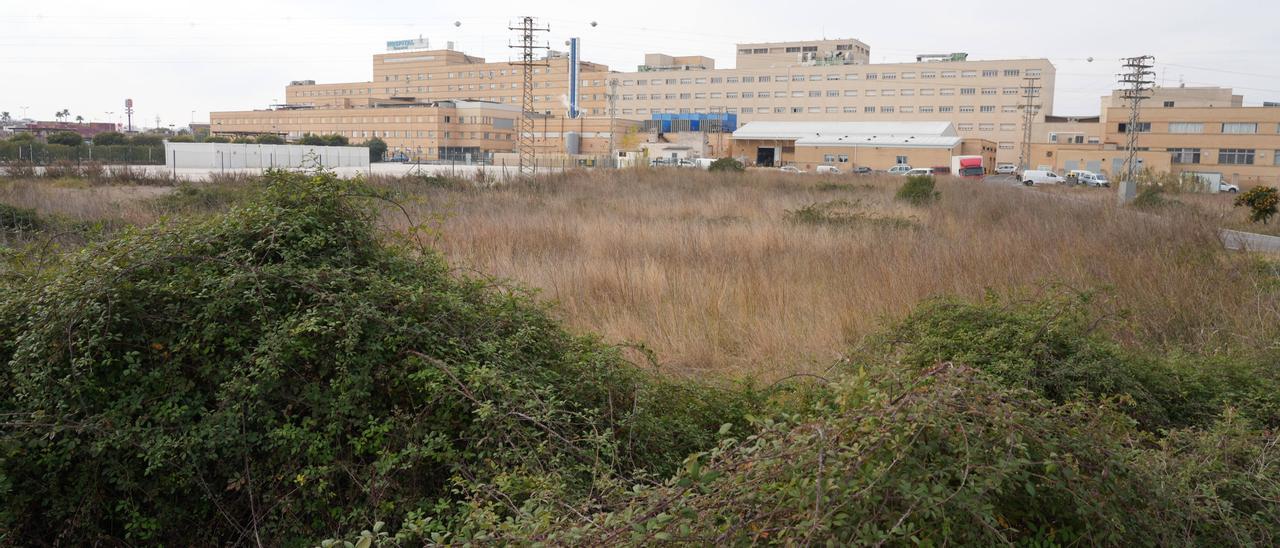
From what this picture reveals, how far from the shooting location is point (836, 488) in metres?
2.72

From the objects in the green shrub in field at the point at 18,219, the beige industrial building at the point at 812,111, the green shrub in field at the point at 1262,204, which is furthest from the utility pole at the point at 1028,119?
the green shrub in field at the point at 18,219

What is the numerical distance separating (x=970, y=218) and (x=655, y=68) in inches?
4030

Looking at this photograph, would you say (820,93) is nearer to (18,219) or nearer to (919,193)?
(919,193)

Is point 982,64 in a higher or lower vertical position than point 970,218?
higher

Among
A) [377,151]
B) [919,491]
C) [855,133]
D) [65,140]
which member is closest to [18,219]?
[919,491]

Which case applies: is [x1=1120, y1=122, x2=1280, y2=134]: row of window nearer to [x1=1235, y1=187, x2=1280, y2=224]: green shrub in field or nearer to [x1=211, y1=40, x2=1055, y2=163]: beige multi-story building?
[x1=211, y1=40, x2=1055, y2=163]: beige multi-story building

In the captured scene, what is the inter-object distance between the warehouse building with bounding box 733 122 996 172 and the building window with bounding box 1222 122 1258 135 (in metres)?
18.4

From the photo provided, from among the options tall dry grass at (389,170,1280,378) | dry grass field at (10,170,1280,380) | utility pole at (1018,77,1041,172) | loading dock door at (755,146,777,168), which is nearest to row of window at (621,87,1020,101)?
utility pole at (1018,77,1041,172)

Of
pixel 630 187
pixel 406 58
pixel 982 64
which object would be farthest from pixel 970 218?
pixel 406 58

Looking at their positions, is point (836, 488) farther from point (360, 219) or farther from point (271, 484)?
point (360, 219)

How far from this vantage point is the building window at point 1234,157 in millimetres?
64062

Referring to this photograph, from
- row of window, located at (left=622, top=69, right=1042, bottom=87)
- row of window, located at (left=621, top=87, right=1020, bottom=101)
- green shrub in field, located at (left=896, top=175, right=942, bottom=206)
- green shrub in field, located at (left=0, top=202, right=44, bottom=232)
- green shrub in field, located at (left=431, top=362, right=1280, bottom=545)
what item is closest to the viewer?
green shrub in field, located at (left=431, top=362, right=1280, bottom=545)

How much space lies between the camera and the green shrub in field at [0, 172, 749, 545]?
4.07 meters

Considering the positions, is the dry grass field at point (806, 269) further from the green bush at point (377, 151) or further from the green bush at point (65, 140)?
the green bush at point (377, 151)
